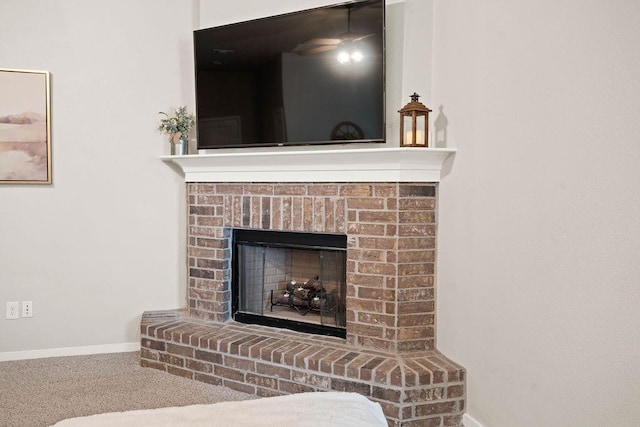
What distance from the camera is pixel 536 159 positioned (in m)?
1.95

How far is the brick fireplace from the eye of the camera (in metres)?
2.52

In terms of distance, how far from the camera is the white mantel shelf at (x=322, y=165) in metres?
2.70

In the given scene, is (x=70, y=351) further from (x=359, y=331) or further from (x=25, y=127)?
(x=359, y=331)

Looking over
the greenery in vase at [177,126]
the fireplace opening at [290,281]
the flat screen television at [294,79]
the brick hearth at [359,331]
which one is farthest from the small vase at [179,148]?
the fireplace opening at [290,281]

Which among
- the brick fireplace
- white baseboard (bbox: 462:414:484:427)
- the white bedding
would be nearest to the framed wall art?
the brick fireplace

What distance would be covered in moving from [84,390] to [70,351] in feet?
2.42

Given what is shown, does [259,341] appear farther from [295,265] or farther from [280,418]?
[280,418]

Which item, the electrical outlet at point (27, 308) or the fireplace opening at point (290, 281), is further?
the electrical outlet at point (27, 308)

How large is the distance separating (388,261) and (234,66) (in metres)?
1.54

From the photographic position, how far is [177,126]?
3432 mm

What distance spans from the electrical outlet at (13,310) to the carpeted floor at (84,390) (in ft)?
0.98

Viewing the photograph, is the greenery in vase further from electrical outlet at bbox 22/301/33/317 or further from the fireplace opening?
electrical outlet at bbox 22/301/33/317

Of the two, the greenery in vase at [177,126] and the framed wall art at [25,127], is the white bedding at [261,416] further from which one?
the framed wall art at [25,127]


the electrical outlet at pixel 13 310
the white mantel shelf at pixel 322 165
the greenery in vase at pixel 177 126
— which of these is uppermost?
the greenery in vase at pixel 177 126
